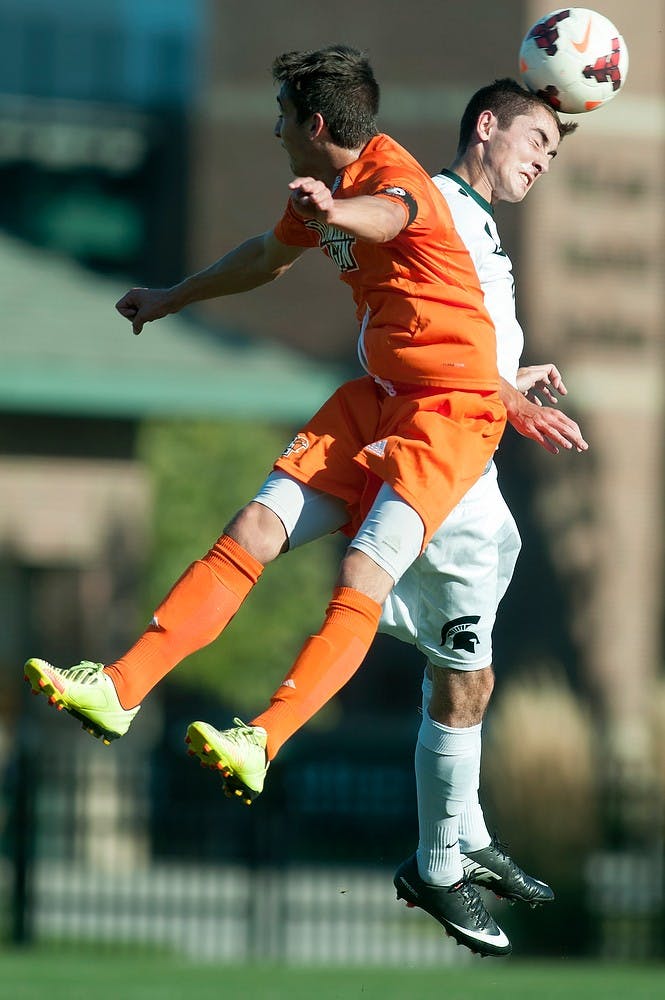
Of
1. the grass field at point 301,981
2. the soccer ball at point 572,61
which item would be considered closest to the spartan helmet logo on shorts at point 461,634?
the soccer ball at point 572,61

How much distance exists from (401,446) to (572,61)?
1.47 metres

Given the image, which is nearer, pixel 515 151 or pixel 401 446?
pixel 401 446

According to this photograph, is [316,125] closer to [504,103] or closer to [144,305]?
[504,103]

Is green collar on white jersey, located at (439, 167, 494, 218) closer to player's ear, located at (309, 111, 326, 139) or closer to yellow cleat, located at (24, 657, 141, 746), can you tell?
player's ear, located at (309, 111, 326, 139)

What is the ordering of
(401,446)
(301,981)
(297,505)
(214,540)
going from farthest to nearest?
(214,540) < (301,981) < (297,505) < (401,446)

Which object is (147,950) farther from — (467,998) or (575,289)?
(575,289)

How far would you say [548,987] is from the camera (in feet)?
48.3

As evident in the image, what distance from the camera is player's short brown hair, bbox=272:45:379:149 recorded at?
619 centimetres

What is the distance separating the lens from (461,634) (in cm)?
647

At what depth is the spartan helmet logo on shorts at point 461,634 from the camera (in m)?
6.46

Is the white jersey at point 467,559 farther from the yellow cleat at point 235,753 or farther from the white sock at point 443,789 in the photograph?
the yellow cleat at point 235,753

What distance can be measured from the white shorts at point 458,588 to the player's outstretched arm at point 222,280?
1105 millimetres

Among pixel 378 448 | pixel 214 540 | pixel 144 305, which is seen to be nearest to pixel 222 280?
pixel 144 305

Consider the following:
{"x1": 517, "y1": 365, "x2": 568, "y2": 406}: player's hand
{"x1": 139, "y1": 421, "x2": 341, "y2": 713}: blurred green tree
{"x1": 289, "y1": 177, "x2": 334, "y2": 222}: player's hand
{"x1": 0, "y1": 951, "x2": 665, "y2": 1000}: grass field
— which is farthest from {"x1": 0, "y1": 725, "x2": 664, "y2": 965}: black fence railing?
{"x1": 289, "y1": 177, "x2": 334, "y2": 222}: player's hand
